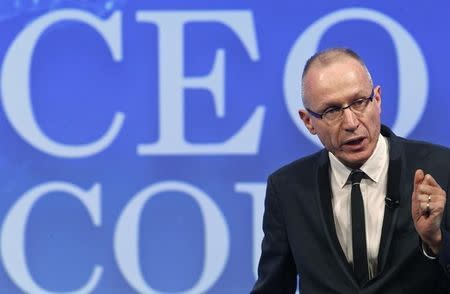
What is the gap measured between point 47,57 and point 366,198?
1.32 meters

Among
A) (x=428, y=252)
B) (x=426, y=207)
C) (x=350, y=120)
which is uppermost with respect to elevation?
(x=350, y=120)

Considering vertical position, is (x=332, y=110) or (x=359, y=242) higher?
(x=332, y=110)

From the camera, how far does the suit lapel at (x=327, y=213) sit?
1.66 meters

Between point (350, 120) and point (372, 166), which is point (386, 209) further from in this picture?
point (350, 120)

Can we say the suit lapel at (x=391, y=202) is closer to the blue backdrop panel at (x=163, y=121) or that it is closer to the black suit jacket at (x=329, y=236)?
the black suit jacket at (x=329, y=236)

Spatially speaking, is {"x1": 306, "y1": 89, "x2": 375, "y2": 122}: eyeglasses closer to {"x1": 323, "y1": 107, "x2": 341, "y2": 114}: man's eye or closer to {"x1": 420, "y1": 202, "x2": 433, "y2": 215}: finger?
{"x1": 323, "y1": 107, "x2": 341, "y2": 114}: man's eye

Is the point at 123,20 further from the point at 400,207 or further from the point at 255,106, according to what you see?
the point at 400,207

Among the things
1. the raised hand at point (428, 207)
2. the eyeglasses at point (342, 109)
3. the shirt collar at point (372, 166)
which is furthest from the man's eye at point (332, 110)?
the raised hand at point (428, 207)

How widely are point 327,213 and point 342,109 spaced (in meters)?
0.23

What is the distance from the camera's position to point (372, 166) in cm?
169

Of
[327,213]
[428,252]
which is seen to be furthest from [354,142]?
[428,252]

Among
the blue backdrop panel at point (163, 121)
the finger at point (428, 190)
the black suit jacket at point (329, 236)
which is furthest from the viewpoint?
the blue backdrop panel at point (163, 121)

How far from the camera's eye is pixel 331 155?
177cm

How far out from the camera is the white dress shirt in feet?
5.45
